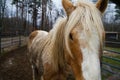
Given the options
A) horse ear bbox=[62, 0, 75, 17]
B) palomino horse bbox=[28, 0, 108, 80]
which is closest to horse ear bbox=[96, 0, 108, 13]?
palomino horse bbox=[28, 0, 108, 80]

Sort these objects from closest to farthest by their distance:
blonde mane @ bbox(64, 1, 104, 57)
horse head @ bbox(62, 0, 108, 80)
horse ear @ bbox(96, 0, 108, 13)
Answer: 1. horse head @ bbox(62, 0, 108, 80)
2. blonde mane @ bbox(64, 1, 104, 57)
3. horse ear @ bbox(96, 0, 108, 13)

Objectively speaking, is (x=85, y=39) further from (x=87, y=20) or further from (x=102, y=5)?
(x=102, y=5)

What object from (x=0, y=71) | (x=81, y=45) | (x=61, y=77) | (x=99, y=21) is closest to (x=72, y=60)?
(x=81, y=45)

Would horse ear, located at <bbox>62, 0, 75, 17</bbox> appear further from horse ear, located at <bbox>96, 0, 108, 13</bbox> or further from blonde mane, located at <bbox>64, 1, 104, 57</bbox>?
horse ear, located at <bbox>96, 0, 108, 13</bbox>

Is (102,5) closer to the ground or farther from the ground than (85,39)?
farther from the ground

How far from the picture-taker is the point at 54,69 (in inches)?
102

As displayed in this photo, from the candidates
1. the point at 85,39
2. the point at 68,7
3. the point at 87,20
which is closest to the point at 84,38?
the point at 85,39

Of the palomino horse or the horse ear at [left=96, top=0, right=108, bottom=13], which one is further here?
the horse ear at [left=96, top=0, right=108, bottom=13]

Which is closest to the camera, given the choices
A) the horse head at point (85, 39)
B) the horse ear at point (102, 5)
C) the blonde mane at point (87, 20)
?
the horse head at point (85, 39)

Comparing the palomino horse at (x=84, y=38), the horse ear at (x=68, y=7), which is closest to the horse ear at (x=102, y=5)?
the palomino horse at (x=84, y=38)

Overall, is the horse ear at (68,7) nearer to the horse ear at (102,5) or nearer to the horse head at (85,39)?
the horse head at (85,39)

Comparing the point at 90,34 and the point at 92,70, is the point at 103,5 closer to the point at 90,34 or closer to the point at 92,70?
the point at 90,34

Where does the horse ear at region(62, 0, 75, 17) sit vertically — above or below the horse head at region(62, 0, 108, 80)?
A: above

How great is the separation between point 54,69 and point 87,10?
1.00m
